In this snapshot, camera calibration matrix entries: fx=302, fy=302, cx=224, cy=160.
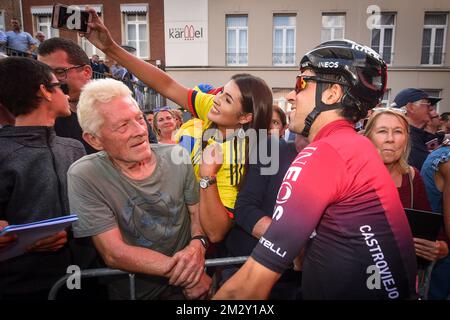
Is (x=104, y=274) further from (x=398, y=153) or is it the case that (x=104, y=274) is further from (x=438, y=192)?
(x=438, y=192)

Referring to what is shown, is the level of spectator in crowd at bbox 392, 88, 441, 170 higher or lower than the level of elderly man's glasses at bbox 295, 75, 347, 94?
lower

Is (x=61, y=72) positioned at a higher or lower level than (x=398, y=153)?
higher

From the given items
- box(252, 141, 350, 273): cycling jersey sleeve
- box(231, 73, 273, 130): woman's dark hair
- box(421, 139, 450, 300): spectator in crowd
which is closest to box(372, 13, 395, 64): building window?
box(421, 139, 450, 300): spectator in crowd

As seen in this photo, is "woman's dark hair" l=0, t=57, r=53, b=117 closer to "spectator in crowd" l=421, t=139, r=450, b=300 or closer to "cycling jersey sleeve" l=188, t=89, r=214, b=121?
"cycling jersey sleeve" l=188, t=89, r=214, b=121

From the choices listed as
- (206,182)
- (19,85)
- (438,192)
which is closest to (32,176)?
(19,85)

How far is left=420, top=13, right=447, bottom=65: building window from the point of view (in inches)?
716

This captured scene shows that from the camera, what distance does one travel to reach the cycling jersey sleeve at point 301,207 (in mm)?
1338

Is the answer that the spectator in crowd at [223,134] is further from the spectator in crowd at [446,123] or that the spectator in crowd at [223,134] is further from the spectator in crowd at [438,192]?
the spectator in crowd at [446,123]

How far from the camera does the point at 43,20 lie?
20141 mm

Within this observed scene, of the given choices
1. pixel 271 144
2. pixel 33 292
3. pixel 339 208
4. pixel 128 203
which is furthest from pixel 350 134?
pixel 33 292

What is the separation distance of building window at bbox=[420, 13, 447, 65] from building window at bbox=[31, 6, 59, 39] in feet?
76.2

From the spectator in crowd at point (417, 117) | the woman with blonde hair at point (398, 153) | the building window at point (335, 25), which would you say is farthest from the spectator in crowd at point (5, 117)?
the building window at point (335, 25)

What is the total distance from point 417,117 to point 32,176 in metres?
5.32
